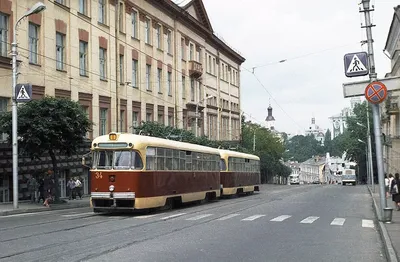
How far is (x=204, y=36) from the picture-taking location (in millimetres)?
63000

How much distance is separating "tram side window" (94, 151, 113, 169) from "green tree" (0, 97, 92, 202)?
19.7 ft

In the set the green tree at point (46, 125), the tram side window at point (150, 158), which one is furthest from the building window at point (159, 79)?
the tram side window at point (150, 158)

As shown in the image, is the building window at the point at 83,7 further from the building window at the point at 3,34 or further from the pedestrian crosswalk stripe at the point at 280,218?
the pedestrian crosswalk stripe at the point at 280,218

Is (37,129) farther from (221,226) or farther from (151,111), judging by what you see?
(151,111)

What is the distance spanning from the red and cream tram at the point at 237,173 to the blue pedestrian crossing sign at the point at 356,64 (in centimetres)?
1911

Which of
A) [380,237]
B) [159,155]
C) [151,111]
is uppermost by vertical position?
[151,111]

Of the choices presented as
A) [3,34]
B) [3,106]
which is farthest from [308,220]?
[3,34]

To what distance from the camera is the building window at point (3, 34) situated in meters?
29.1

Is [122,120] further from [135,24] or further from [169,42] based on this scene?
[169,42]

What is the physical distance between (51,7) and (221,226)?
21.4 m

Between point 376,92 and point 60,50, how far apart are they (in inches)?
898

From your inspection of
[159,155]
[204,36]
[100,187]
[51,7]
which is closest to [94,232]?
[100,187]

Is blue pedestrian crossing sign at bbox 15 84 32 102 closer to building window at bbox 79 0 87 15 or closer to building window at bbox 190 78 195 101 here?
building window at bbox 79 0 87 15

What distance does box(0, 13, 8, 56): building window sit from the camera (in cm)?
2911
